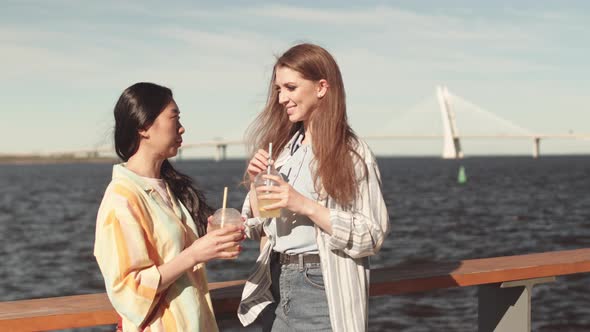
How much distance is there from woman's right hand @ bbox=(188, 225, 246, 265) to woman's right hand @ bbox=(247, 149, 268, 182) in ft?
0.93

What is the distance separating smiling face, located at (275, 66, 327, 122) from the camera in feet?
6.87

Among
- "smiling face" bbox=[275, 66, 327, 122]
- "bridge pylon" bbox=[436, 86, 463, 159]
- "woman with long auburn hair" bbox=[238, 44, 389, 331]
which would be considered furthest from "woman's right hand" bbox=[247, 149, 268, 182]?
"bridge pylon" bbox=[436, 86, 463, 159]

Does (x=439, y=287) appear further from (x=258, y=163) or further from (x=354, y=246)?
(x=258, y=163)

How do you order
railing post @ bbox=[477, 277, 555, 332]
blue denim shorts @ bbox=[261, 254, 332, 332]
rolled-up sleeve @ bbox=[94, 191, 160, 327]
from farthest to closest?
railing post @ bbox=[477, 277, 555, 332] < blue denim shorts @ bbox=[261, 254, 332, 332] < rolled-up sleeve @ bbox=[94, 191, 160, 327]

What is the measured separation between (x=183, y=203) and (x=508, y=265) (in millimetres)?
1214

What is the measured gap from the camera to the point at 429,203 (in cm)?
3147

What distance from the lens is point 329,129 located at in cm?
207

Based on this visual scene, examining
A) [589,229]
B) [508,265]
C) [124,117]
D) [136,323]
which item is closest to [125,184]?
[124,117]

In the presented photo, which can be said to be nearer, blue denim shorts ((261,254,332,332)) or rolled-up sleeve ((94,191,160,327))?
rolled-up sleeve ((94,191,160,327))

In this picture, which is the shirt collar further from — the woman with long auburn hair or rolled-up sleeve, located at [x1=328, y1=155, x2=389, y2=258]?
rolled-up sleeve, located at [x1=328, y1=155, x2=389, y2=258]

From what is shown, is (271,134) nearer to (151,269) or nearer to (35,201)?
(151,269)

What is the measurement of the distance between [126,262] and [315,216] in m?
0.51

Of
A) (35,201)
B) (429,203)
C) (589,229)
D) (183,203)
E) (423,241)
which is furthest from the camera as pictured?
(35,201)

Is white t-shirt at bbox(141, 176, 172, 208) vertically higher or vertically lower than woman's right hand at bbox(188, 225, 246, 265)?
higher
